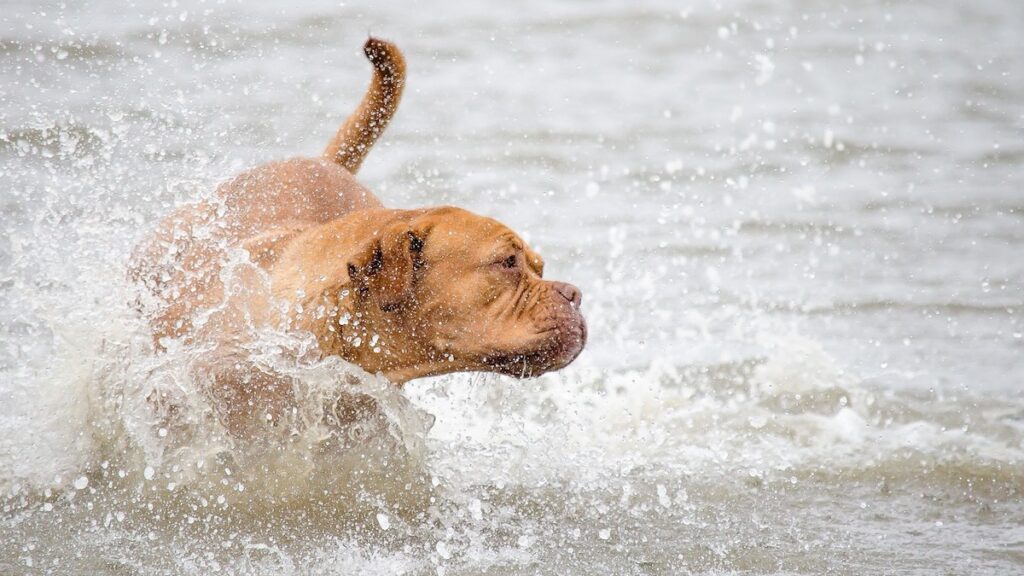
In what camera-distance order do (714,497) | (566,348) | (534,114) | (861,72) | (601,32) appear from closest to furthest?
(566,348) < (714,497) < (534,114) < (861,72) < (601,32)

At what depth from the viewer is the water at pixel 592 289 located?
4.35 metres

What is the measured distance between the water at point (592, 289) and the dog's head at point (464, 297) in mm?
322

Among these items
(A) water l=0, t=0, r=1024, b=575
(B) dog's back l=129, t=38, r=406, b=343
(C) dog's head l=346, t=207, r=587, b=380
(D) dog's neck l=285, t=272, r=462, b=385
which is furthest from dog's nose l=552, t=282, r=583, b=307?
(B) dog's back l=129, t=38, r=406, b=343

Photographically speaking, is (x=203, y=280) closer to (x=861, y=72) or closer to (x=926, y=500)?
(x=926, y=500)

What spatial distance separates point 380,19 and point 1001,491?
325 inches

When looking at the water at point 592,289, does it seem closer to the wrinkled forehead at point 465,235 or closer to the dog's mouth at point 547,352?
the dog's mouth at point 547,352

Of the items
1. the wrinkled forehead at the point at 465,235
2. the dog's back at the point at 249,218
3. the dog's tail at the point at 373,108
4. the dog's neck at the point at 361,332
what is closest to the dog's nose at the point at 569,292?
the wrinkled forehead at the point at 465,235

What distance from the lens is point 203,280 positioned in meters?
4.46

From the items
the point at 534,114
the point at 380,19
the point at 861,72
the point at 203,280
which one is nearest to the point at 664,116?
the point at 534,114

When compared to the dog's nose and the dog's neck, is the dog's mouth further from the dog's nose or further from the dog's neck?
the dog's neck

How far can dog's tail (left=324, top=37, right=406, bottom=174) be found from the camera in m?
5.09

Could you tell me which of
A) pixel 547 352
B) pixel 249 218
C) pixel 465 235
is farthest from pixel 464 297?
pixel 249 218

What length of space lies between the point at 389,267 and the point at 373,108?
1.72 m

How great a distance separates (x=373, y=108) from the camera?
17.8 ft
